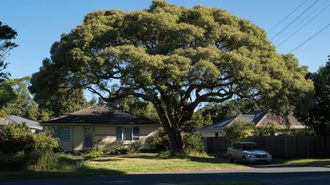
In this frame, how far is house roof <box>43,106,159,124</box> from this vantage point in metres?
45.0

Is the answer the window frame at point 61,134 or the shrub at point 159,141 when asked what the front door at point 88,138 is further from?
the shrub at point 159,141

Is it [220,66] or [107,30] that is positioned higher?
[107,30]

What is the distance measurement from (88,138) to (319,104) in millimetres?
20296

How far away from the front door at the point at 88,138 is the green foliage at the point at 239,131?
13914 millimetres

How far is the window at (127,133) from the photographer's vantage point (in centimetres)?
4659

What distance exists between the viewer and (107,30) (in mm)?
34562

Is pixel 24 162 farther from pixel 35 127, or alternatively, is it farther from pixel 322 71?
pixel 35 127

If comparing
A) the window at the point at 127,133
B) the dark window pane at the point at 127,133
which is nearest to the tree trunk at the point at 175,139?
the window at the point at 127,133

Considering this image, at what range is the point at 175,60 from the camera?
31.5m

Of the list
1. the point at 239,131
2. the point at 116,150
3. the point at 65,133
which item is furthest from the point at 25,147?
the point at 239,131

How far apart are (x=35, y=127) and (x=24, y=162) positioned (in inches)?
1339

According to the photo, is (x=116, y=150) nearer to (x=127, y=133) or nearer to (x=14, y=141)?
(x=127, y=133)

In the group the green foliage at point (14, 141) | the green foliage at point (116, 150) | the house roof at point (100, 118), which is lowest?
the green foliage at point (116, 150)

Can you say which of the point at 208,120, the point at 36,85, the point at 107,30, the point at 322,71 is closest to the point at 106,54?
the point at 107,30
